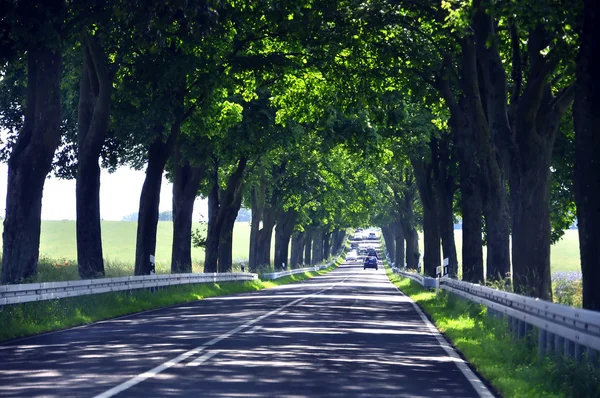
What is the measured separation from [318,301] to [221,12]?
8927 millimetres

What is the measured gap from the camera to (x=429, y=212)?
48.3 m

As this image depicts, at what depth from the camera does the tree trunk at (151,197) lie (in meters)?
32.8

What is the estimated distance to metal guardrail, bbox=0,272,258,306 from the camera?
18173 millimetres

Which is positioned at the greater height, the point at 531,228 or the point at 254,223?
the point at 254,223

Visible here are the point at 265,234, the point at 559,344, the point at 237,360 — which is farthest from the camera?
the point at 265,234

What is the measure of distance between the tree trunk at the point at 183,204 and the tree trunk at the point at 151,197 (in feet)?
24.6

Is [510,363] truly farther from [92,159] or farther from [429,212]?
[429,212]

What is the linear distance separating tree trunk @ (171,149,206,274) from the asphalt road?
19.1 meters

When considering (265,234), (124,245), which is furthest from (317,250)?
(265,234)

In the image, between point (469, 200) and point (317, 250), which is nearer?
point (469, 200)

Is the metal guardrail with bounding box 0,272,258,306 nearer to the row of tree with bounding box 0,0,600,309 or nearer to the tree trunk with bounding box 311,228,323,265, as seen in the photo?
the row of tree with bounding box 0,0,600,309

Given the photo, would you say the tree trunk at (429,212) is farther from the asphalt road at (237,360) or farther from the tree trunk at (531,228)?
the asphalt road at (237,360)

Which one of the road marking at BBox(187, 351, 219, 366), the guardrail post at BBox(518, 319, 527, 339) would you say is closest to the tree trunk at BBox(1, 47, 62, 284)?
the road marking at BBox(187, 351, 219, 366)

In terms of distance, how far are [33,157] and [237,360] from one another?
12032 millimetres
